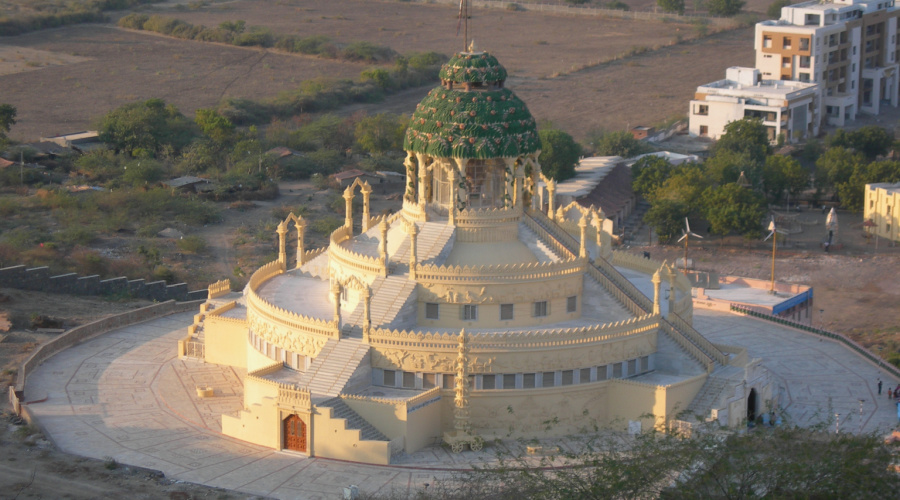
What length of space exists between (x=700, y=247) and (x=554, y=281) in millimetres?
41343

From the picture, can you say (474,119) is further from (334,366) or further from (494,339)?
(334,366)

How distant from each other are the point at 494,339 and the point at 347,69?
10589cm

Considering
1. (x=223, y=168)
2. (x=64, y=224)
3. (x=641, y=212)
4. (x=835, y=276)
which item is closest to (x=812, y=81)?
(x=641, y=212)

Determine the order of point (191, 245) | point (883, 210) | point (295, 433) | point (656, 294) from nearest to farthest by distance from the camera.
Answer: point (295, 433) → point (656, 294) → point (191, 245) → point (883, 210)

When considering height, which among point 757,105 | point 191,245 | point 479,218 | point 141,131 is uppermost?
point 479,218

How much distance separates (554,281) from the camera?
71.0 meters

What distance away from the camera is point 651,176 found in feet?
383

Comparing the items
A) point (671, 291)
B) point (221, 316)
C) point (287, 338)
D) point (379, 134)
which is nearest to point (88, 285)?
point (221, 316)

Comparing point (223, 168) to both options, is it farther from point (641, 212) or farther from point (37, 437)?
point (37, 437)

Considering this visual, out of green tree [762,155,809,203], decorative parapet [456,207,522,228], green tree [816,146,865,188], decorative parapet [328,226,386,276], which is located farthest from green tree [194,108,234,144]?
decorative parapet [456,207,522,228]

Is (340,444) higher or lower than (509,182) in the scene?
lower

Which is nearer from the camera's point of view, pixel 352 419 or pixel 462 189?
pixel 352 419

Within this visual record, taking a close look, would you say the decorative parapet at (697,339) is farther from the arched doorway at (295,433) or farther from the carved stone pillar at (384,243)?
the arched doorway at (295,433)

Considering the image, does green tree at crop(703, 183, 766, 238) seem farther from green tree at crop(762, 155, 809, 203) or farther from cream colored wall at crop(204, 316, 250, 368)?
cream colored wall at crop(204, 316, 250, 368)
